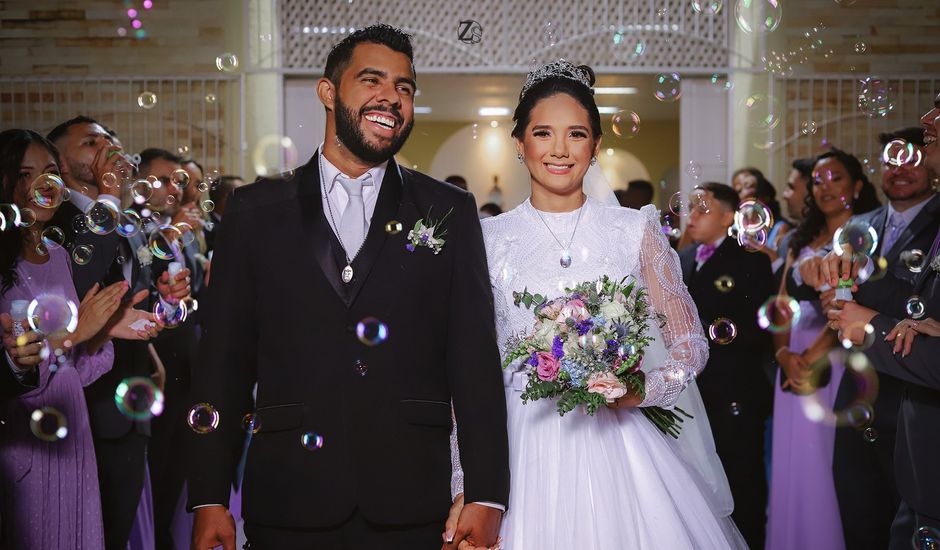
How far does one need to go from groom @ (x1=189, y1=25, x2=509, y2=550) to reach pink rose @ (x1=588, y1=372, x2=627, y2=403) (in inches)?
8.9

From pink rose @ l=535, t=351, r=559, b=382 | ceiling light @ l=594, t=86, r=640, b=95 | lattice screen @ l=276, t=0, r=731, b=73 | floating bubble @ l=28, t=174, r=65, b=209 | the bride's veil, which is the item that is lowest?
the bride's veil

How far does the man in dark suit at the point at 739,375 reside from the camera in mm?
4527

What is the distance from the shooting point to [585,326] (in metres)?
2.34

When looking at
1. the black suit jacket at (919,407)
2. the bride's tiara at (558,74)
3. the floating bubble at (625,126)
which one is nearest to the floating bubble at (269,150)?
the floating bubble at (625,126)

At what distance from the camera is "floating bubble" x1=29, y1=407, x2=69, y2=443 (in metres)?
2.82

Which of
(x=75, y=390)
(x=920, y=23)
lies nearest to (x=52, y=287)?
(x=75, y=390)

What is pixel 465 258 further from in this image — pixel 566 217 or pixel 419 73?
pixel 419 73

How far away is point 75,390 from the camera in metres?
3.12

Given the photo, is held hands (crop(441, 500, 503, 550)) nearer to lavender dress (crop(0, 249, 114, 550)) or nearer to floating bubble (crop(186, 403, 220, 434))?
floating bubble (crop(186, 403, 220, 434))

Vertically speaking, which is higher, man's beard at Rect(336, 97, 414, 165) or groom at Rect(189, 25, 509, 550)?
man's beard at Rect(336, 97, 414, 165)

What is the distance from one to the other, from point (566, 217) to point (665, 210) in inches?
37.7

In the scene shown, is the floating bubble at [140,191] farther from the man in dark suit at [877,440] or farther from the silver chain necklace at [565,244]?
the man in dark suit at [877,440]

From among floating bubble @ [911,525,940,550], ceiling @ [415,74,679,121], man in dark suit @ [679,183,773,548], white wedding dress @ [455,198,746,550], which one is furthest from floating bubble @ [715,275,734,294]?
ceiling @ [415,74,679,121]

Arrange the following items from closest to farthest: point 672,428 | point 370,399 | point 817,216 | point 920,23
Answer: point 370,399, point 672,428, point 817,216, point 920,23
